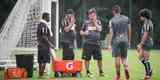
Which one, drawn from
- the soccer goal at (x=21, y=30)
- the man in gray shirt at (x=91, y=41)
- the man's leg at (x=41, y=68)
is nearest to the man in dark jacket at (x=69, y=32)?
the man in gray shirt at (x=91, y=41)

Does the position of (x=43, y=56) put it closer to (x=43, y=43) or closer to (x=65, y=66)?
(x=43, y=43)

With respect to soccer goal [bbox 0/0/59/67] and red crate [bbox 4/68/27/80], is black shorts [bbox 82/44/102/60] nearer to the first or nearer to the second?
red crate [bbox 4/68/27/80]

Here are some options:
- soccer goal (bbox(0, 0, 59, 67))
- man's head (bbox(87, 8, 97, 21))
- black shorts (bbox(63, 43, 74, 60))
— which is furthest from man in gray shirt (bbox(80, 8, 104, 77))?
soccer goal (bbox(0, 0, 59, 67))

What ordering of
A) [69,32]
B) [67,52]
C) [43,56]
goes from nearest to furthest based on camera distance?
[43,56] → [69,32] → [67,52]

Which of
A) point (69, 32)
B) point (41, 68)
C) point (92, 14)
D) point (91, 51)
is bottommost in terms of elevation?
point (41, 68)

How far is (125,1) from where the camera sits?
41.6 metres

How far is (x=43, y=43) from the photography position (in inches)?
687

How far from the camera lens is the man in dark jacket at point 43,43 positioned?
17.3 m

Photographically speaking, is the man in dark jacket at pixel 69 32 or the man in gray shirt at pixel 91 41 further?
the man in dark jacket at pixel 69 32

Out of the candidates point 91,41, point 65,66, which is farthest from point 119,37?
point 65,66

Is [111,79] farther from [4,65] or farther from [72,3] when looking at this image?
[72,3]

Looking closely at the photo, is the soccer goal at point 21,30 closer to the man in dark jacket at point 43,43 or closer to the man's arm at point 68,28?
the man's arm at point 68,28

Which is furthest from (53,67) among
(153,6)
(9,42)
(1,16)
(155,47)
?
(153,6)

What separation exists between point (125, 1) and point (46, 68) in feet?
76.5
